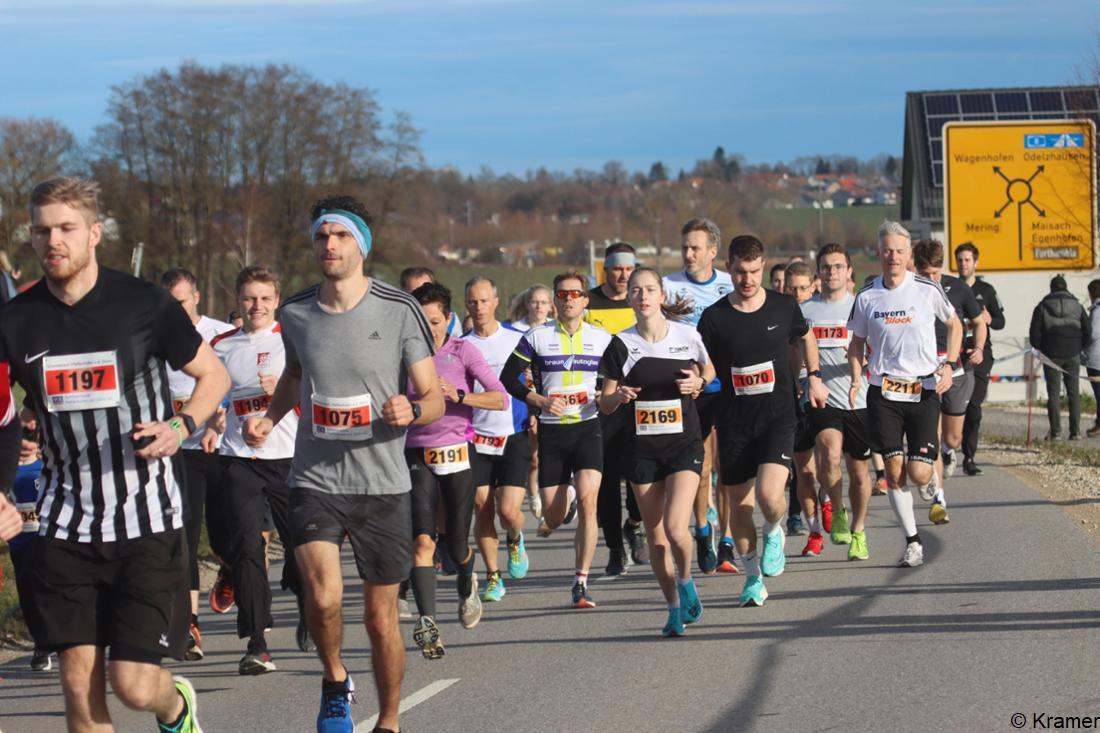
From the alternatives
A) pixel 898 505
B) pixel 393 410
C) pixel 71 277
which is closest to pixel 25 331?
pixel 71 277

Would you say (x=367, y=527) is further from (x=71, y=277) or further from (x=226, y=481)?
(x=226, y=481)

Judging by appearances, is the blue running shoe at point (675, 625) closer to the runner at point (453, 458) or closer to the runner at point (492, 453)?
the runner at point (453, 458)

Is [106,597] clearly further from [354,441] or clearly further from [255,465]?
[255,465]

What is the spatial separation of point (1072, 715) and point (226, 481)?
4.69 m

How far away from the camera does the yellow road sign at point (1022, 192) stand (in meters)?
24.9

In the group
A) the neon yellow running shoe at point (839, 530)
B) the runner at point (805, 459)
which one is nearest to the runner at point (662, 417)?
the runner at point (805, 459)

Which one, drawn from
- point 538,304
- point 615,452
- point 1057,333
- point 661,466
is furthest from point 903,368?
point 1057,333

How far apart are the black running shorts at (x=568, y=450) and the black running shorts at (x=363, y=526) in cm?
386

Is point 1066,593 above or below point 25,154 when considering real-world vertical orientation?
below

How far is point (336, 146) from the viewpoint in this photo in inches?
2409

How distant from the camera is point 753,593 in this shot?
33.2 ft

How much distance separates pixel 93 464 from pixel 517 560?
20.7 ft
